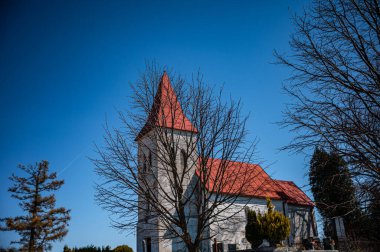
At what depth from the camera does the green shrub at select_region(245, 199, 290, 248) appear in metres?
20.0

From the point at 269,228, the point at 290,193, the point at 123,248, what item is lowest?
the point at 123,248

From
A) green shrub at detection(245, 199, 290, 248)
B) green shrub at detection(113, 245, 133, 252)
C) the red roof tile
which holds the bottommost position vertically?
green shrub at detection(113, 245, 133, 252)

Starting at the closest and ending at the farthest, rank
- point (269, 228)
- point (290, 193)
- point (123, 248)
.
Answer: point (269, 228)
point (123, 248)
point (290, 193)

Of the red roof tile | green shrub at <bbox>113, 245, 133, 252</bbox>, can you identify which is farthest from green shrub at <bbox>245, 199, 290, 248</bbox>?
the red roof tile

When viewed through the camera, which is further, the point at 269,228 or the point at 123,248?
the point at 123,248

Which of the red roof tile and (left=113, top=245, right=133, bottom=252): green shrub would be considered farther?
the red roof tile

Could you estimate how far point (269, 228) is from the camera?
2014 centimetres

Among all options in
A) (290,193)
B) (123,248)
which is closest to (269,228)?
(123,248)

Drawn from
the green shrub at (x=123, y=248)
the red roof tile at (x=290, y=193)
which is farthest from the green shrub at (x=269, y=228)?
the red roof tile at (x=290, y=193)

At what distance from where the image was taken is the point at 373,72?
5.73m

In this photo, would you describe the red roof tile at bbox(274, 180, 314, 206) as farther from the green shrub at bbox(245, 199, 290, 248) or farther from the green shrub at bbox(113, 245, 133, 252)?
the green shrub at bbox(113, 245, 133, 252)

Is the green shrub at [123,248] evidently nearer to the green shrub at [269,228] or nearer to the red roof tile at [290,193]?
the green shrub at [269,228]

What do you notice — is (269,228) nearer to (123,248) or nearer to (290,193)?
(123,248)

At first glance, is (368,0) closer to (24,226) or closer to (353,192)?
(353,192)
